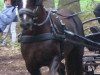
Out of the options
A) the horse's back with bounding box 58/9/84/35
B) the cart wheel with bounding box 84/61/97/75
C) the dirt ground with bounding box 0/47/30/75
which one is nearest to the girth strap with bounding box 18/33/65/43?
the horse's back with bounding box 58/9/84/35

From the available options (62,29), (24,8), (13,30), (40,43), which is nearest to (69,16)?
(62,29)

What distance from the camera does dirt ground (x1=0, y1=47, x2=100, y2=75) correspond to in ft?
33.5

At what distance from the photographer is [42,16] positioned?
6473mm

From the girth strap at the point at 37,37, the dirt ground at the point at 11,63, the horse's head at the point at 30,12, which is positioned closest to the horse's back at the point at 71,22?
the girth strap at the point at 37,37

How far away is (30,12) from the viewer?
19.4 ft

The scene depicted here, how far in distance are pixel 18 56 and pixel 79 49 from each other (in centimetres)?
448

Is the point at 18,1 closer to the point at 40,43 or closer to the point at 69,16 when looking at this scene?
the point at 40,43

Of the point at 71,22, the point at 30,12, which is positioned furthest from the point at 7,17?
the point at 30,12

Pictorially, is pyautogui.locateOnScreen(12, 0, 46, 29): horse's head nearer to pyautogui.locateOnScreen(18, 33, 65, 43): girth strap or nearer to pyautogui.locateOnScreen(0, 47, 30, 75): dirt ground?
pyautogui.locateOnScreen(18, 33, 65, 43): girth strap

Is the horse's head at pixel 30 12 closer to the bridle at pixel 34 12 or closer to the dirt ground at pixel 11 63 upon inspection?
the bridle at pixel 34 12

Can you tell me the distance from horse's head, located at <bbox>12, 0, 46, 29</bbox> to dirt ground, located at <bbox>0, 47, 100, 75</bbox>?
9.56ft

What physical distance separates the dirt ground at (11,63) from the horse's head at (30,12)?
9.56 feet

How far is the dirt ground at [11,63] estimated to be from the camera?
33.5 ft

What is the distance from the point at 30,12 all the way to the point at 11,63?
5577mm
